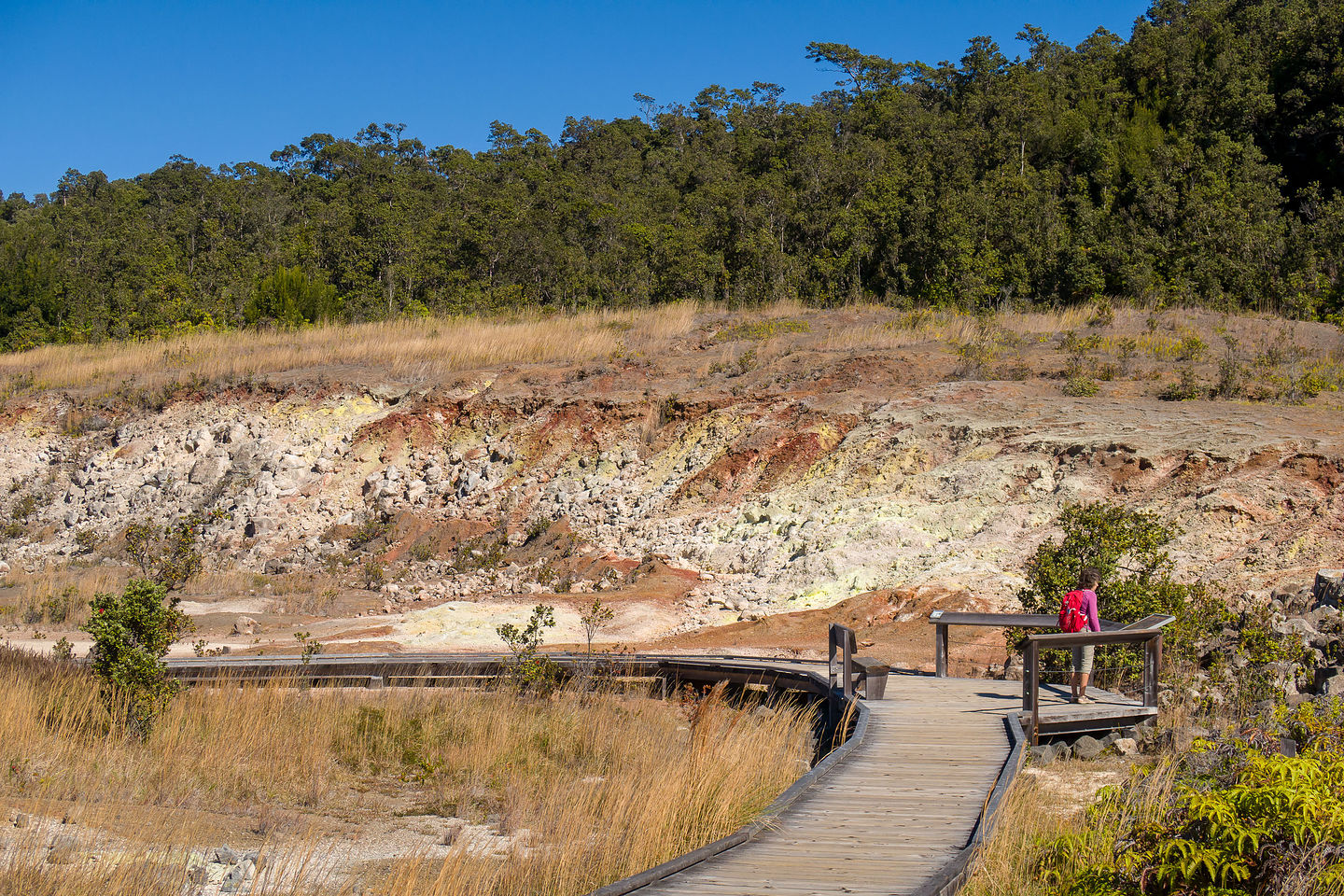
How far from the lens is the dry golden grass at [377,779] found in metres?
5.53

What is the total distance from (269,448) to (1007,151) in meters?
28.1

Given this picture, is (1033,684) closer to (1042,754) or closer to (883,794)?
(1042,754)

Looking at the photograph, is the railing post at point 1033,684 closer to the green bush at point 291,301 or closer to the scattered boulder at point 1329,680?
the scattered boulder at point 1329,680

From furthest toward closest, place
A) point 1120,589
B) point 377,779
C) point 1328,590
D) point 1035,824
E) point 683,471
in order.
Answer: point 683,471 → point 1328,590 → point 1120,589 → point 377,779 → point 1035,824

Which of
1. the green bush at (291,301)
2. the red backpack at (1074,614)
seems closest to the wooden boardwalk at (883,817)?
the red backpack at (1074,614)

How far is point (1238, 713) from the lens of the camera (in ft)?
27.6

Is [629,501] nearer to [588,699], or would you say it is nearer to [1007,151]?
[588,699]

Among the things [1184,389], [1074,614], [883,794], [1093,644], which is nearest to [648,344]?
[1184,389]

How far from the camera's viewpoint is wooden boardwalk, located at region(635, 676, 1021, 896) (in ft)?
16.5

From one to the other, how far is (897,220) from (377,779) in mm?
27294

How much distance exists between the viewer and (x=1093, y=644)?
27.6ft

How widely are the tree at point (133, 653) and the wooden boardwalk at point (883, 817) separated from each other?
567cm

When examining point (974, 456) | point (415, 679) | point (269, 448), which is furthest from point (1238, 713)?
point (269, 448)

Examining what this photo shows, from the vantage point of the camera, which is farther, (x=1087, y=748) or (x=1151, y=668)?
(x=1151, y=668)
